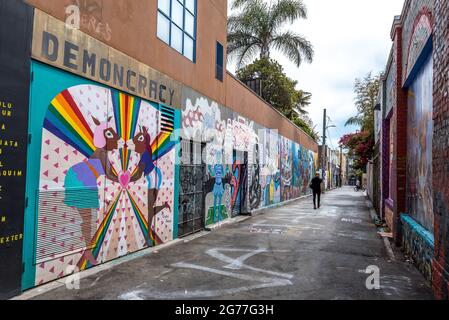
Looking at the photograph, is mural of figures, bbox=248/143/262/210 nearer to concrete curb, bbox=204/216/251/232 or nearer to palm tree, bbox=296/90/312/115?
concrete curb, bbox=204/216/251/232

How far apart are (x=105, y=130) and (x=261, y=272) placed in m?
3.66

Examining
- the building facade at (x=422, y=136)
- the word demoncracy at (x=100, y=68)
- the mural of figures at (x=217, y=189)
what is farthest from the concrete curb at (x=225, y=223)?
the building facade at (x=422, y=136)

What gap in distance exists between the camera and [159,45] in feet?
27.1

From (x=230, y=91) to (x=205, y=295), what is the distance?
9.19 meters

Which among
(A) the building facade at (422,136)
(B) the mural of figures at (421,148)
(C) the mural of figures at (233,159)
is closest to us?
(A) the building facade at (422,136)

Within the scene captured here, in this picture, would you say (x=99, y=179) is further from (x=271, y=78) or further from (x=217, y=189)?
(x=271, y=78)

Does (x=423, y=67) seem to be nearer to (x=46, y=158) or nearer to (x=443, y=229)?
(x=443, y=229)

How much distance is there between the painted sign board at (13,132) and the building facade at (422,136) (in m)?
5.41

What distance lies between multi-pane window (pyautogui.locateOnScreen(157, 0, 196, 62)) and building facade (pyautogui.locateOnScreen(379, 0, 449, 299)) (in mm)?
5342

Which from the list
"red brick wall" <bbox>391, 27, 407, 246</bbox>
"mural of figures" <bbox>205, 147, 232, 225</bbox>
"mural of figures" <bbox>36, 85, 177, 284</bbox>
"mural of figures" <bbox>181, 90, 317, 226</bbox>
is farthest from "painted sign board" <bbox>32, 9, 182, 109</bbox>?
"red brick wall" <bbox>391, 27, 407, 246</bbox>

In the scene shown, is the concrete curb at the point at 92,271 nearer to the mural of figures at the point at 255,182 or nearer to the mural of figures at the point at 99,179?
the mural of figures at the point at 99,179

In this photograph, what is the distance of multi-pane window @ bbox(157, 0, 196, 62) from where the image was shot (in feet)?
Answer: 27.8

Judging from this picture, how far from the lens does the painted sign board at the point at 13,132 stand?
4422mm
